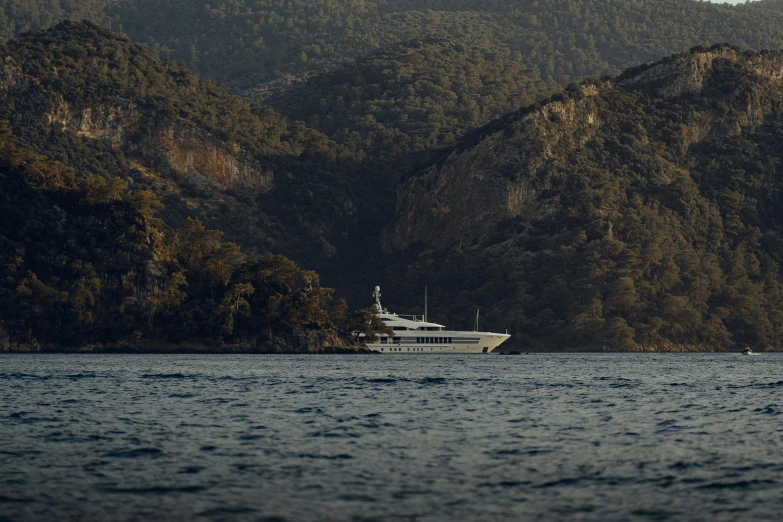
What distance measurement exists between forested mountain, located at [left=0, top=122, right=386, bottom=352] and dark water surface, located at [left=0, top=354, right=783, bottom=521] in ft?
320

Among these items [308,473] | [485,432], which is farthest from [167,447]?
[485,432]

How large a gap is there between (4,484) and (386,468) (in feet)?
37.9

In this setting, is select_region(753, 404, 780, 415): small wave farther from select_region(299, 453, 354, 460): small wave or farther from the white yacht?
the white yacht

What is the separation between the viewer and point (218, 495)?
3409 cm

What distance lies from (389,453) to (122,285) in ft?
479

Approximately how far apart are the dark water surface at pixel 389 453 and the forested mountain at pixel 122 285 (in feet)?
320

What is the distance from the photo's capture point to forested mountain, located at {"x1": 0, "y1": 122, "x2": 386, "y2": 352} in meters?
175

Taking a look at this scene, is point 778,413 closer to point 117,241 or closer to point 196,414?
point 196,414

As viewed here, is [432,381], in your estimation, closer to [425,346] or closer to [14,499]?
[14,499]

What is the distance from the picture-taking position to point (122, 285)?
18338 centimetres

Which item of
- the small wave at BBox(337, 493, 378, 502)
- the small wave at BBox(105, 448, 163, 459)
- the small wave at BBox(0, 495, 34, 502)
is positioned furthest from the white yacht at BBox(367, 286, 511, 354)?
the small wave at BBox(0, 495, 34, 502)

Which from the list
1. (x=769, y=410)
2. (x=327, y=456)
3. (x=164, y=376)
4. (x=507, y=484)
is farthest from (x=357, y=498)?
(x=164, y=376)

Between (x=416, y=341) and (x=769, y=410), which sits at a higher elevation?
(x=416, y=341)

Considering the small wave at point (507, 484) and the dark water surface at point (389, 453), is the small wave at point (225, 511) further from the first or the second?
the small wave at point (507, 484)
